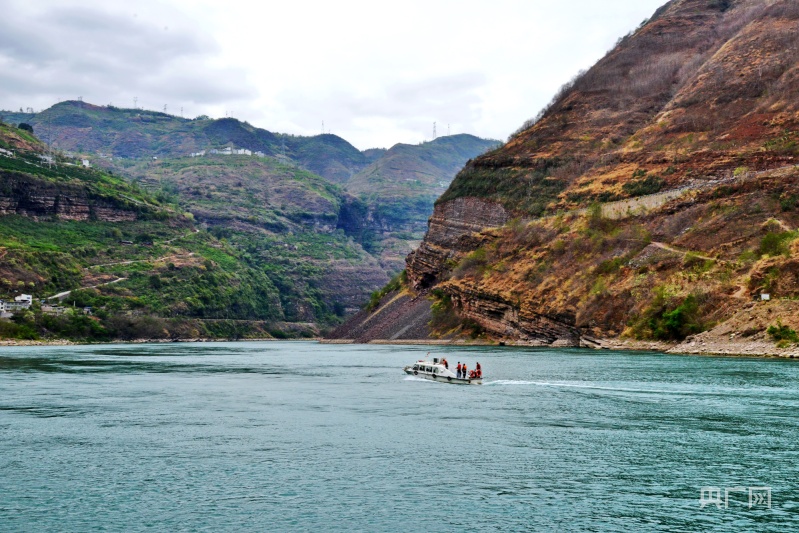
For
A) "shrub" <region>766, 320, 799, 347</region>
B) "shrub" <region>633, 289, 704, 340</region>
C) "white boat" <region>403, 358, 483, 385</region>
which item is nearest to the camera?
"white boat" <region>403, 358, 483, 385</region>

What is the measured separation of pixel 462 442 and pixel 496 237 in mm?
148619

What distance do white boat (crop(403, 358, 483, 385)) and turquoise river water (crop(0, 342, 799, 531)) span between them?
3.40 meters

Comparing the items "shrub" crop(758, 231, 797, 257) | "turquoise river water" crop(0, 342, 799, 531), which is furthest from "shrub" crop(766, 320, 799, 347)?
"shrub" crop(758, 231, 797, 257)

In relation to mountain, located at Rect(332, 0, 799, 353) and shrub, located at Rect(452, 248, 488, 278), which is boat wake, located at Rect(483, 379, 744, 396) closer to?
mountain, located at Rect(332, 0, 799, 353)

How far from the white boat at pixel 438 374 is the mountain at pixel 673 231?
41.6m

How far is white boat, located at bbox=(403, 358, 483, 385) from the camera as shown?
85250 mm

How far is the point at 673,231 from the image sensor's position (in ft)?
478

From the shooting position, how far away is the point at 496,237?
643ft

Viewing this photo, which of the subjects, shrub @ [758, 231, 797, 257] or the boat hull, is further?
shrub @ [758, 231, 797, 257]

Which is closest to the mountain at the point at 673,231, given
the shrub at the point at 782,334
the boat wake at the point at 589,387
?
the shrub at the point at 782,334

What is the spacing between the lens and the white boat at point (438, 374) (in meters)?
85.2

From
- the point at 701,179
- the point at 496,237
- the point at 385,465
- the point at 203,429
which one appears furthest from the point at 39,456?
the point at 496,237

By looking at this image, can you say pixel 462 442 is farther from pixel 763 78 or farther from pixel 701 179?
pixel 763 78

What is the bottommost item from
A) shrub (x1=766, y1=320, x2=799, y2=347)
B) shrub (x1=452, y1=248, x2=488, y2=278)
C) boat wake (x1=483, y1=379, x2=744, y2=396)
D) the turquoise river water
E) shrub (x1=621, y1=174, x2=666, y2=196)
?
the turquoise river water
